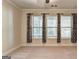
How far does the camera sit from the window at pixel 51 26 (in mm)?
10594

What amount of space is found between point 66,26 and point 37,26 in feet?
6.65

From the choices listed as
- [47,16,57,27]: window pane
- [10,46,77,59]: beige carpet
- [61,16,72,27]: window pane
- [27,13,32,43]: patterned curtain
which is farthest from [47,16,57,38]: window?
[10,46,77,59]: beige carpet

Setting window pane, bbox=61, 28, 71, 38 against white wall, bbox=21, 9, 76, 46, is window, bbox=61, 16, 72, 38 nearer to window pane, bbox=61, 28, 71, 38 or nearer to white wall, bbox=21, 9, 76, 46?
window pane, bbox=61, 28, 71, 38

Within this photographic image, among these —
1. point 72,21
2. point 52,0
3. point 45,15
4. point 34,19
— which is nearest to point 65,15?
point 72,21

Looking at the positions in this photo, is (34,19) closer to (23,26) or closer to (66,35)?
(23,26)

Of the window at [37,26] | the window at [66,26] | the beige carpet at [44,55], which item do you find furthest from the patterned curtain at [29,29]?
the beige carpet at [44,55]

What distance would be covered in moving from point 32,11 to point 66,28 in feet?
8.72

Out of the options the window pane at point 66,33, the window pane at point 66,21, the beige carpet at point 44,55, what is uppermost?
the window pane at point 66,21

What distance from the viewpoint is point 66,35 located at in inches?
414

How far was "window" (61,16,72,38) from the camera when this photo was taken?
10.5m

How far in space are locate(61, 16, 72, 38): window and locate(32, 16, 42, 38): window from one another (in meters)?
1.53

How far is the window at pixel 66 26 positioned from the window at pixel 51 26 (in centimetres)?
49

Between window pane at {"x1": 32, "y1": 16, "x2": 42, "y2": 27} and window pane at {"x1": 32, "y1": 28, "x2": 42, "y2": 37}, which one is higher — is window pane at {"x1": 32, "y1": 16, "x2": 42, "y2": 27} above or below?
above

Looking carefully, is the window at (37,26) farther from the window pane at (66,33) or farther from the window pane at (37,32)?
the window pane at (66,33)
